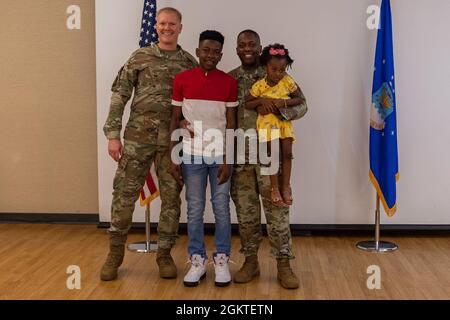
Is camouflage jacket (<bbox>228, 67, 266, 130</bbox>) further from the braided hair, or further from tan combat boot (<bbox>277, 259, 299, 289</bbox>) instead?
tan combat boot (<bbox>277, 259, 299, 289</bbox>)

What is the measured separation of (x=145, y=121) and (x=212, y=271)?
3.14 ft

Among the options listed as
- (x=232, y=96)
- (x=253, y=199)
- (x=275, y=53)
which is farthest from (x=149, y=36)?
(x=253, y=199)

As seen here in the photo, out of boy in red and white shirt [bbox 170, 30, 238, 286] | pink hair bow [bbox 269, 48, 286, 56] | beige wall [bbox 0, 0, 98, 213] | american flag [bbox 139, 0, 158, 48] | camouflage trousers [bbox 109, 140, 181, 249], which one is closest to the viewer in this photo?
pink hair bow [bbox 269, 48, 286, 56]

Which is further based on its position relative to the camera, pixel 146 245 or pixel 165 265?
pixel 146 245

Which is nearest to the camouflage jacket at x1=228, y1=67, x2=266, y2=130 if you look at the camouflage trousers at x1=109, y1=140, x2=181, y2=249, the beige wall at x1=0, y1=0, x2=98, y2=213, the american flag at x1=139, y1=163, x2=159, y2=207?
the camouflage trousers at x1=109, y1=140, x2=181, y2=249

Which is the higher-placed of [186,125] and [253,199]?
[186,125]

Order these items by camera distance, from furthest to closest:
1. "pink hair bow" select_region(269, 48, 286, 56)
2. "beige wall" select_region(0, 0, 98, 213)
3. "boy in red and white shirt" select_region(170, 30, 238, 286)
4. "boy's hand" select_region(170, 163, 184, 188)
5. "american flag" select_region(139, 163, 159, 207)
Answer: "beige wall" select_region(0, 0, 98, 213)
"american flag" select_region(139, 163, 159, 207)
"boy's hand" select_region(170, 163, 184, 188)
"boy in red and white shirt" select_region(170, 30, 238, 286)
"pink hair bow" select_region(269, 48, 286, 56)

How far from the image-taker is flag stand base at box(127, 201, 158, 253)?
4648 mm

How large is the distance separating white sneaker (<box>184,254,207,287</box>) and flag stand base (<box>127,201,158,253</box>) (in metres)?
0.79

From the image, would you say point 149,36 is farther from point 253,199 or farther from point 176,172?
point 253,199

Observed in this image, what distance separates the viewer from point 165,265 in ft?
13.1

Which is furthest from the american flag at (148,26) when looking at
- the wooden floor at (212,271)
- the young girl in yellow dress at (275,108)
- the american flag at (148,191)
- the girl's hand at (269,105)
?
the wooden floor at (212,271)

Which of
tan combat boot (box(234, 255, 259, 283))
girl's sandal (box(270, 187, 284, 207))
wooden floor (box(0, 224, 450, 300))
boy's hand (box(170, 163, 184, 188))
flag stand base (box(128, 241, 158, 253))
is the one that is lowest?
wooden floor (box(0, 224, 450, 300))

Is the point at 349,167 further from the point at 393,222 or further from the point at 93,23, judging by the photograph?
the point at 93,23
